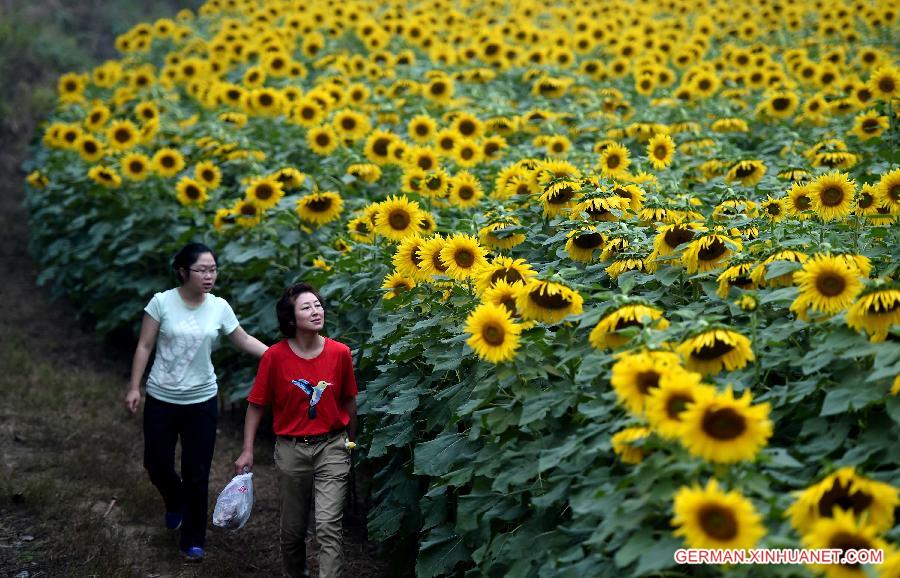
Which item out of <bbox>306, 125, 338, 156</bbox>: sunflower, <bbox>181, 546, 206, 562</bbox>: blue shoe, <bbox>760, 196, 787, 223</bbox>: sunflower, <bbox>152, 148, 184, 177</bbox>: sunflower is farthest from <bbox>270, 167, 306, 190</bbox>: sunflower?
<bbox>760, 196, 787, 223</bbox>: sunflower

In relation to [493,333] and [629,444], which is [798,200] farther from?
[629,444]

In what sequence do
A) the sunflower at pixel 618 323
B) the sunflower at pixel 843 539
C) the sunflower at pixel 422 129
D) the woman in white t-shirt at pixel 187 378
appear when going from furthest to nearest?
the sunflower at pixel 422 129 < the woman in white t-shirt at pixel 187 378 < the sunflower at pixel 618 323 < the sunflower at pixel 843 539

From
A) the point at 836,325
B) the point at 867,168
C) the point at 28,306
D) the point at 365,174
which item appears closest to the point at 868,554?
the point at 836,325

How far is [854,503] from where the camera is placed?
2600 millimetres

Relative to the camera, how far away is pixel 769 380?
11.5 ft

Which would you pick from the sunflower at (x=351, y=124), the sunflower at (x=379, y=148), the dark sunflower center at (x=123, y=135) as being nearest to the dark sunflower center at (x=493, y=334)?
the sunflower at (x=379, y=148)

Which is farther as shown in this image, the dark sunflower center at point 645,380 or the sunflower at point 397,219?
the sunflower at point 397,219

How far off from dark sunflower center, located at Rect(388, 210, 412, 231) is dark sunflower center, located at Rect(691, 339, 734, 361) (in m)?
2.49

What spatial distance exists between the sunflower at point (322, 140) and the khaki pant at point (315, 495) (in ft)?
12.2

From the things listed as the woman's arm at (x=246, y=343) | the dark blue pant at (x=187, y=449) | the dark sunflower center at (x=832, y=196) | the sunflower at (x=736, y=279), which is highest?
the dark sunflower center at (x=832, y=196)

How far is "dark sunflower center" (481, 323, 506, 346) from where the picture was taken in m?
3.54

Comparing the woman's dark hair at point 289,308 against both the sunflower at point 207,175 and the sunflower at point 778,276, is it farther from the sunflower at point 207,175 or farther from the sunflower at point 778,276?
the sunflower at point 207,175

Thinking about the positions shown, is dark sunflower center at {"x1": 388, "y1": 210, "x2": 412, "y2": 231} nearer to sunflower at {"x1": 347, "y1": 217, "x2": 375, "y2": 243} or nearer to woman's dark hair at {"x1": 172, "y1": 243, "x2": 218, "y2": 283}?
sunflower at {"x1": 347, "y1": 217, "x2": 375, "y2": 243}

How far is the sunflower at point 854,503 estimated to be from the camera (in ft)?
8.21
